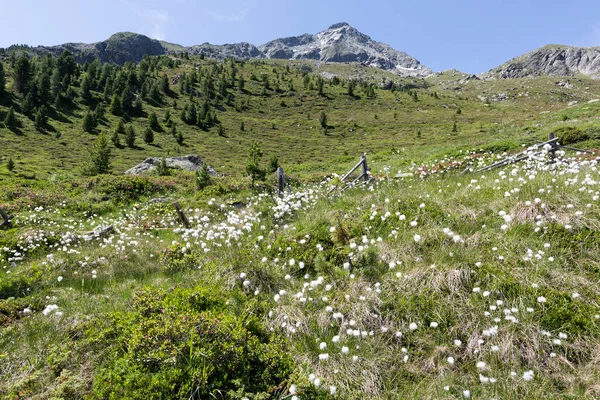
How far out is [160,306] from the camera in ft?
15.4

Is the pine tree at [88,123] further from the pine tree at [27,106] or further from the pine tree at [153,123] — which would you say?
the pine tree at [27,106]

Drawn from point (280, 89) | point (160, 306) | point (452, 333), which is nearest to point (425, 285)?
point (452, 333)

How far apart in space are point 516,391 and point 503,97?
176 metres

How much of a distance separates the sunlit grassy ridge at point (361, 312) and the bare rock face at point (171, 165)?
27.4 metres

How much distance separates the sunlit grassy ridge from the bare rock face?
89.8 ft

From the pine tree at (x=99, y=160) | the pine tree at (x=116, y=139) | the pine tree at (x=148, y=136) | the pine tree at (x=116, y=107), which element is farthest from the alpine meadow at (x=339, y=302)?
the pine tree at (x=116, y=107)

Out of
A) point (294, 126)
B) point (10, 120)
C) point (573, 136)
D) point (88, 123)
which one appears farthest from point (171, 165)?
point (294, 126)

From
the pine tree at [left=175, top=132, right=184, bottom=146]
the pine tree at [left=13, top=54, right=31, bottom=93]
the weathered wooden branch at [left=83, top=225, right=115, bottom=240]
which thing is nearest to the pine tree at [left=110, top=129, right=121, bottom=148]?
the pine tree at [left=175, top=132, right=184, bottom=146]

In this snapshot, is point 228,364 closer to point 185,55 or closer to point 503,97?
point 185,55

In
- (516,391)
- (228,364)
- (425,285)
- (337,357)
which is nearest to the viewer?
(516,391)

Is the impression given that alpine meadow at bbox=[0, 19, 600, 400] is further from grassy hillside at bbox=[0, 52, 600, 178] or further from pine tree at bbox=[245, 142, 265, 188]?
grassy hillside at bbox=[0, 52, 600, 178]

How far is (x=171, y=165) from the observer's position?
3428cm

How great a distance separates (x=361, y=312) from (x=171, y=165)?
33.9m

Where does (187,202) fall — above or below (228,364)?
below
